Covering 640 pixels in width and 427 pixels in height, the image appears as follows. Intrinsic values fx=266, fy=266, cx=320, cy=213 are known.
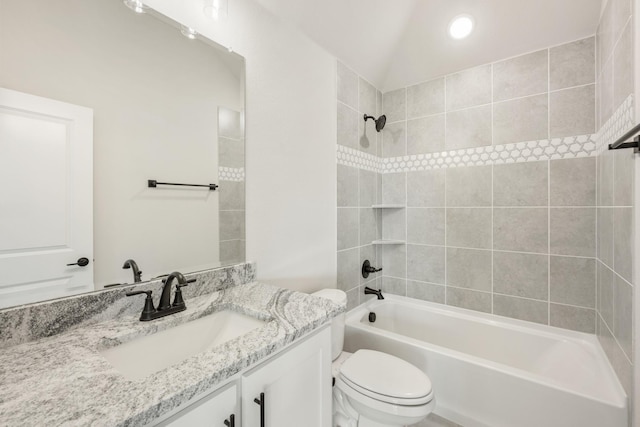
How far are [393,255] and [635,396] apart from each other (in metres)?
1.54

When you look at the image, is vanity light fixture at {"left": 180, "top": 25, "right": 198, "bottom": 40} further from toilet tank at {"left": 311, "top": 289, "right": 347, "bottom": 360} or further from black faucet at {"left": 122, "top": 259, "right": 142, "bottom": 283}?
toilet tank at {"left": 311, "top": 289, "right": 347, "bottom": 360}

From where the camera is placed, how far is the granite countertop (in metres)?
0.48

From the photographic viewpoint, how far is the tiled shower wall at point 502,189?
67.5 inches

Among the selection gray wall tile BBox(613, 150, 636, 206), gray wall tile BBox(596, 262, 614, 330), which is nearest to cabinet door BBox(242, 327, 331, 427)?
gray wall tile BBox(613, 150, 636, 206)

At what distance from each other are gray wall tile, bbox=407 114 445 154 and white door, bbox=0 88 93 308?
2178 mm

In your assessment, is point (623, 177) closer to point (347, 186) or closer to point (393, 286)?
point (347, 186)

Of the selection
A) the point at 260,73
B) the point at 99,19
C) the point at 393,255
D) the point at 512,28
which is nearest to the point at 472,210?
the point at 393,255

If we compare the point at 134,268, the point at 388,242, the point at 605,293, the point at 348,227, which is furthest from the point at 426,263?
the point at 134,268

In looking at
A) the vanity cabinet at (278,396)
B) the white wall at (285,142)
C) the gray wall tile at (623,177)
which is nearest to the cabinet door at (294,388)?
the vanity cabinet at (278,396)

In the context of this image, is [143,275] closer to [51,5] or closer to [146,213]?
[146,213]

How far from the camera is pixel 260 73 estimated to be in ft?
4.66

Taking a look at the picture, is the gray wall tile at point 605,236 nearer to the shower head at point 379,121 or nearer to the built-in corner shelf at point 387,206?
the built-in corner shelf at point 387,206

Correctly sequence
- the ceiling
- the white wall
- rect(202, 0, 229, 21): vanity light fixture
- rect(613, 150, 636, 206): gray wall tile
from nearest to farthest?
rect(613, 150, 636, 206): gray wall tile → rect(202, 0, 229, 21): vanity light fixture → the white wall → the ceiling

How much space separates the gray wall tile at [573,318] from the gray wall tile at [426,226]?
32.1 inches
